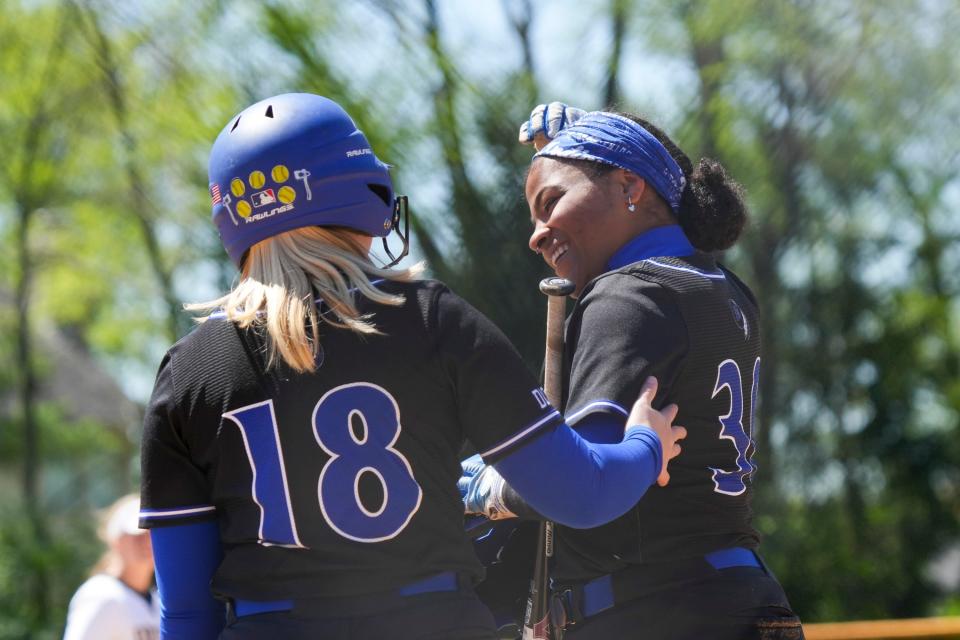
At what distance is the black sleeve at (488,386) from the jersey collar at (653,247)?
25.9 inches

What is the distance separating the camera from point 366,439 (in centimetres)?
199

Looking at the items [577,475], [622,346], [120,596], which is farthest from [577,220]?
[120,596]

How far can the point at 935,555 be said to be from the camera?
43.1ft

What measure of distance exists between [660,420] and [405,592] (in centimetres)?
61

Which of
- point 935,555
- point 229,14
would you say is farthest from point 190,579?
point 935,555

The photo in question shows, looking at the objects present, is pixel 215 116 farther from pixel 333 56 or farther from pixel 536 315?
pixel 536 315

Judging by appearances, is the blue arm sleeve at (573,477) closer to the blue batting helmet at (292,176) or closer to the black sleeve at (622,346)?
the black sleeve at (622,346)

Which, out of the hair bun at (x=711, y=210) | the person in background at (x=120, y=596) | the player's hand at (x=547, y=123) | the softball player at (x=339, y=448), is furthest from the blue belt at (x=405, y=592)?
the person in background at (x=120, y=596)

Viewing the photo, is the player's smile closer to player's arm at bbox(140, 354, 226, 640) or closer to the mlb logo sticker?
the mlb logo sticker

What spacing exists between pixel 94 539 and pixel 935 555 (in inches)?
418

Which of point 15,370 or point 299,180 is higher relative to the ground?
point 15,370

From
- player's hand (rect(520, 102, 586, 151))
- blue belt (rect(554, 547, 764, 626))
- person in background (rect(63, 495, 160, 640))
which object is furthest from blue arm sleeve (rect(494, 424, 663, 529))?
person in background (rect(63, 495, 160, 640))

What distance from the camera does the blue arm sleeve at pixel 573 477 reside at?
2.02 metres

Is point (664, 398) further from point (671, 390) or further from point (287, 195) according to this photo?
point (287, 195)
